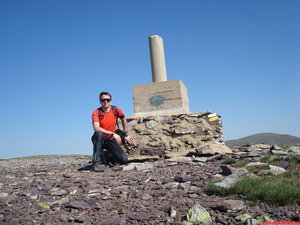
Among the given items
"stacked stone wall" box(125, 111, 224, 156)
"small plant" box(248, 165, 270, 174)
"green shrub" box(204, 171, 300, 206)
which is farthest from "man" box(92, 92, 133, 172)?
"green shrub" box(204, 171, 300, 206)

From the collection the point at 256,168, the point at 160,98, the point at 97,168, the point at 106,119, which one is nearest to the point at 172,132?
the point at 160,98

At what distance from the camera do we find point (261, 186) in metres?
3.20

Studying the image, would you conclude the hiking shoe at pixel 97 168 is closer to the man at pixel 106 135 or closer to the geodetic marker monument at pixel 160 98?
the man at pixel 106 135

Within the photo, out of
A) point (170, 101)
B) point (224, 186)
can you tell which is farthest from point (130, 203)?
point (170, 101)

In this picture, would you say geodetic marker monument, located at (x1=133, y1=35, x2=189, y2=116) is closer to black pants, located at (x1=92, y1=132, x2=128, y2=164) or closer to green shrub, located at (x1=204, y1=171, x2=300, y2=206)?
black pants, located at (x1=92, y1=132, x2=128, y2=164)

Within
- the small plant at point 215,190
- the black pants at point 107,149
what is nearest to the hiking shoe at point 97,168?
the black pants at point 107,149

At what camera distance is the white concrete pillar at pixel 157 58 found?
11.3 meters

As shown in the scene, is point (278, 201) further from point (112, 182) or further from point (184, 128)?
point (184, 128)

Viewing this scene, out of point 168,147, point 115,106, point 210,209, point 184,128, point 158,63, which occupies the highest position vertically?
point 158,63

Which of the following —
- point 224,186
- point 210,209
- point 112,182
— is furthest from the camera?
point 112,182

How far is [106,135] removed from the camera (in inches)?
284

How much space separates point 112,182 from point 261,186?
2.51 metres

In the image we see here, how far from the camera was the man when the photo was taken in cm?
679

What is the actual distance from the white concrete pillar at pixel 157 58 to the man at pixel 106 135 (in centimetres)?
441
